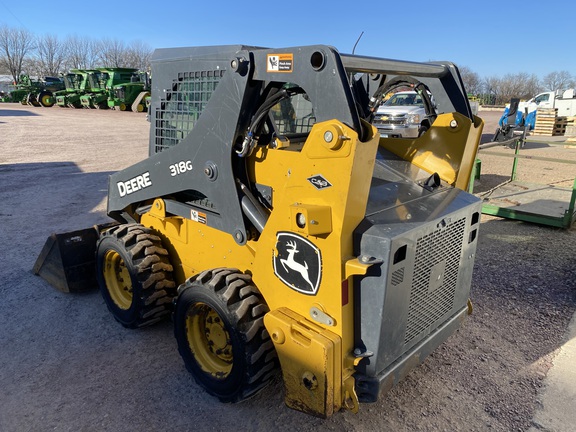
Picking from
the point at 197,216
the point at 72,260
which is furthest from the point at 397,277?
the point at 72,260

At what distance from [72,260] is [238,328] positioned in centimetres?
257

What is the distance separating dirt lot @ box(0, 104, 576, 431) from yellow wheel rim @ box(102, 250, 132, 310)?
0.23 m

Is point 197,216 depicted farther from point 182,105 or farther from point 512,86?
point 512,86

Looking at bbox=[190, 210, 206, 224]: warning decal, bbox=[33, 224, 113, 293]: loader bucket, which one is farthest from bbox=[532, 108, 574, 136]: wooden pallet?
bbox=[190, 210, 206, 224]: warning decal

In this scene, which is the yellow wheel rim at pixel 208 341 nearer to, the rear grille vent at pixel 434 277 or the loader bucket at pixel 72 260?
the rear grille vent at pixel 434 277

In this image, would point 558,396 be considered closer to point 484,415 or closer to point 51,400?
point 484,415

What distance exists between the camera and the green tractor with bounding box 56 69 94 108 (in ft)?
112

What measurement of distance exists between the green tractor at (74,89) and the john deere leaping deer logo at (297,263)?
118ft

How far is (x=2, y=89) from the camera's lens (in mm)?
54875

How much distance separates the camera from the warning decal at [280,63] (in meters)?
2.46

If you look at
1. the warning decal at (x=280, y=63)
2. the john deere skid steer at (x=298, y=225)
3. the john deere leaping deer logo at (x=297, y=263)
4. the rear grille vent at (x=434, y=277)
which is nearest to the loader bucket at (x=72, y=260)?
the john deere skid steer at (x=298, y=225)

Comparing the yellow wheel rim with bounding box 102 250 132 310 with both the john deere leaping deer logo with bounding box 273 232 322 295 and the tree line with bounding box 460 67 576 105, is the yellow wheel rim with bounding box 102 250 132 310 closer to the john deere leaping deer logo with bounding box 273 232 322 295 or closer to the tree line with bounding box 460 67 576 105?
the john deere leaping deer logo with bounding box 273 232 322 295

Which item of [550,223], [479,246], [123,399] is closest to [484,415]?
[123,399]

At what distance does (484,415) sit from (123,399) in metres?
2.39
